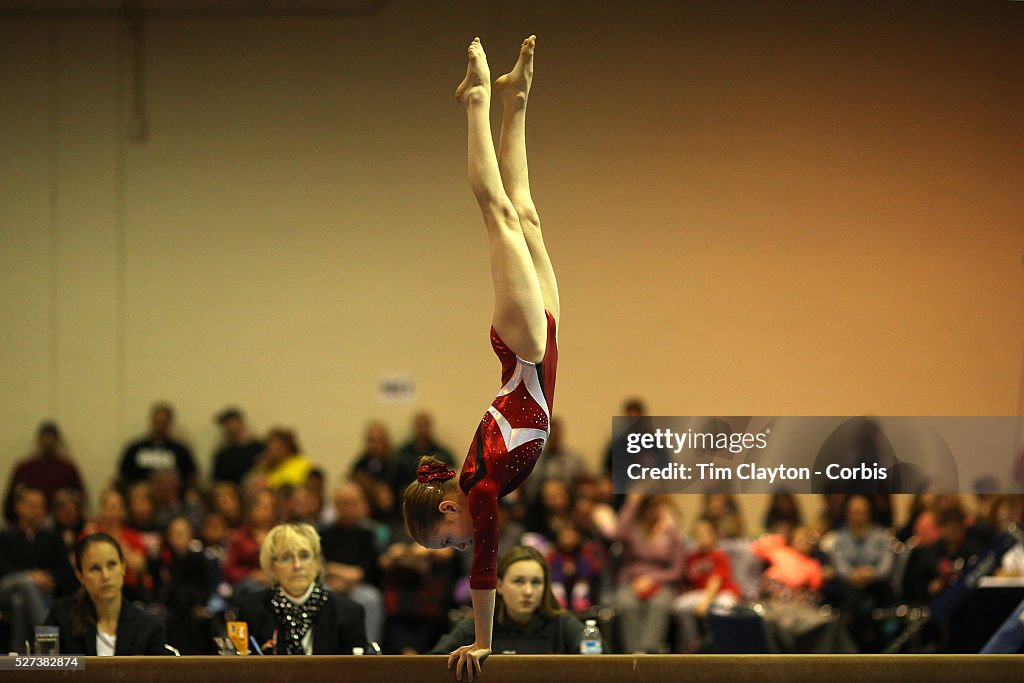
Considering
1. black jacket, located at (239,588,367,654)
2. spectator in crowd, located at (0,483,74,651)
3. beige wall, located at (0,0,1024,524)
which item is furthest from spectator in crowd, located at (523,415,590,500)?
black jacket, located at (239,588,367,654)

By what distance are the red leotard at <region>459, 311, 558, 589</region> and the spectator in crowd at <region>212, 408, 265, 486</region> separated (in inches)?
241

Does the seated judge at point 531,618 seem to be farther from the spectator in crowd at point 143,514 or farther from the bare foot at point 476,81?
the spectator in crowd at point 143,514

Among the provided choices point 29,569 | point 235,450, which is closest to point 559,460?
point 235,450

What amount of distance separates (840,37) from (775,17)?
1.19ft

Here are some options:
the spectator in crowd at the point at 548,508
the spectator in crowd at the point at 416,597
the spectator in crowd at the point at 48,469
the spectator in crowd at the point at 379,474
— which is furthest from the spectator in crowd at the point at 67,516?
the spectator in crowd at the point at 548,508

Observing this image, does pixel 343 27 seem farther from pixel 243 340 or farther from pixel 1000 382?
pixel 1000 382

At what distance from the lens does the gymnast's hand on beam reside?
362cm

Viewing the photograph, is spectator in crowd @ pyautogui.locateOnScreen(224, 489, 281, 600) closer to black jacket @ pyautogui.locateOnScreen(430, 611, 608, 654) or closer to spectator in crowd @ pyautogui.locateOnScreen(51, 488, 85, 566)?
spectator in crowd @ pyautogui.locateOnScreen(51, 488, 85, 566)

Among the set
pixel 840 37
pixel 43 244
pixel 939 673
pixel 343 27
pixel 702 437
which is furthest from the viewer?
pixel 43 244

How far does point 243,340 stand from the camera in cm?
963

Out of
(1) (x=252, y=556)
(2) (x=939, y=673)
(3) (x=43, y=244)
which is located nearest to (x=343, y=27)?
(3) (x=43, y=244)

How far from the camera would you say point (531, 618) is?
4.66 meters

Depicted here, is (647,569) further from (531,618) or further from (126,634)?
(126,634)

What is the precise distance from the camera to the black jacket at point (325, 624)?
4.57 meters
